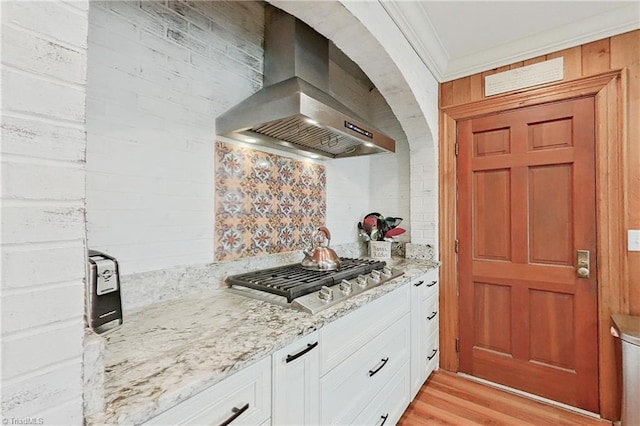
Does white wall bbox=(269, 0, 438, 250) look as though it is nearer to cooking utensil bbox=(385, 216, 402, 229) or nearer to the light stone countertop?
cooking utensil bbox=(385, 216, 402, 229)

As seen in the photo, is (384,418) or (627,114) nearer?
(384,418)

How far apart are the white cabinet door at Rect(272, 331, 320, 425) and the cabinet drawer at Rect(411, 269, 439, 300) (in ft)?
3.64

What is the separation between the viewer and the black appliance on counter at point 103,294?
0.95 m

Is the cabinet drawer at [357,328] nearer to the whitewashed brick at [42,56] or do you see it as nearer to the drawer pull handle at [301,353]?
the drawer pull handle at [301,353]

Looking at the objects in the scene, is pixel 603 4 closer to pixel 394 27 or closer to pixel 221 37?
pixel 394 27

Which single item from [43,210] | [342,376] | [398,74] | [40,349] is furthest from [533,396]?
[43,210]

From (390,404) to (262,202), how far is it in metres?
1.43

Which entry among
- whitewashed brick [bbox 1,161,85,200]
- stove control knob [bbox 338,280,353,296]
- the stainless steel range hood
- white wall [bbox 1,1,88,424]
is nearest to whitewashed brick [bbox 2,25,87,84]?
white wall [bbox 1,1,88,424]

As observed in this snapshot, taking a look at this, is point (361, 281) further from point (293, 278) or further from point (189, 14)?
point (189, 14)

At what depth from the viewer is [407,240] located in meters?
2.74

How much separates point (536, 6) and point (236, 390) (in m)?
2.58

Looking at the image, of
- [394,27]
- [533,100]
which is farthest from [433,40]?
Answer: [533,100]

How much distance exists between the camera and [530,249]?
2.17 m

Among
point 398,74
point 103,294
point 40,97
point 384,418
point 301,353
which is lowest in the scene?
point 384,418
